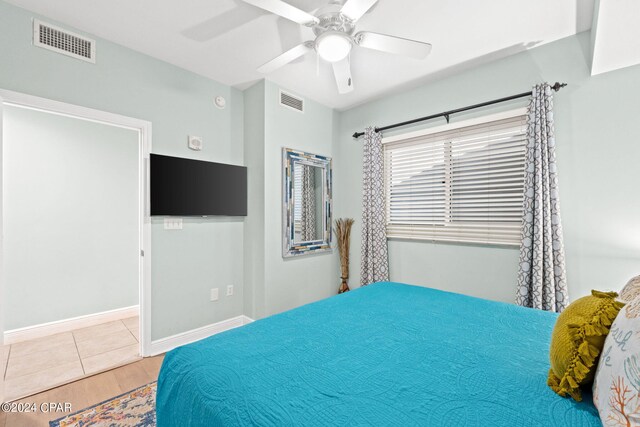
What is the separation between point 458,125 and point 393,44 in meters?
1.37

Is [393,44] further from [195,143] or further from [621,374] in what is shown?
[195,143]

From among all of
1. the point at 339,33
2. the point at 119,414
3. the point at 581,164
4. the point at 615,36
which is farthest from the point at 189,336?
the point at 615,36

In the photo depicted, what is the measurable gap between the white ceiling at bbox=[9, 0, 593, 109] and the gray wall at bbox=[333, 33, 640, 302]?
186mm

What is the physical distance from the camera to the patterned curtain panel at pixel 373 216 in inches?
132

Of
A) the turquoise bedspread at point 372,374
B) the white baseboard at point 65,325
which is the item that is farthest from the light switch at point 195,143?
the white baseboard at point 65,325

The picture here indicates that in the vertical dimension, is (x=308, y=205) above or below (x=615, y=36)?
below

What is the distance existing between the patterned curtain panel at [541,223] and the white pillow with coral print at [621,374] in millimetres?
1668

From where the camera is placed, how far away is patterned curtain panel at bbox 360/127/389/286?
3354mm

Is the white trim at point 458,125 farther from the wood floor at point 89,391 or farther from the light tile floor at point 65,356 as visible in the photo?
the light tile floor at point 65,356

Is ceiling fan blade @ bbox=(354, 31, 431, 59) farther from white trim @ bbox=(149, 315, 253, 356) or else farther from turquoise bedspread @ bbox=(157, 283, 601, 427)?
white trim @ bbox=(149, 315, 253, 356)

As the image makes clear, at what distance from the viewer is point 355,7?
1.62m

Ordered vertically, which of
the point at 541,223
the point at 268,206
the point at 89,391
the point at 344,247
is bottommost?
the point at 89,391

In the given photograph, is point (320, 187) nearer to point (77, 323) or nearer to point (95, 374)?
point (95, 374)

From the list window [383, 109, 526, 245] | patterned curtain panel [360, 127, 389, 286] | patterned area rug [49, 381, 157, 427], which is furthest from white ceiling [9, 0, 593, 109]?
patterned area rug [49, 381, 157, 427]
